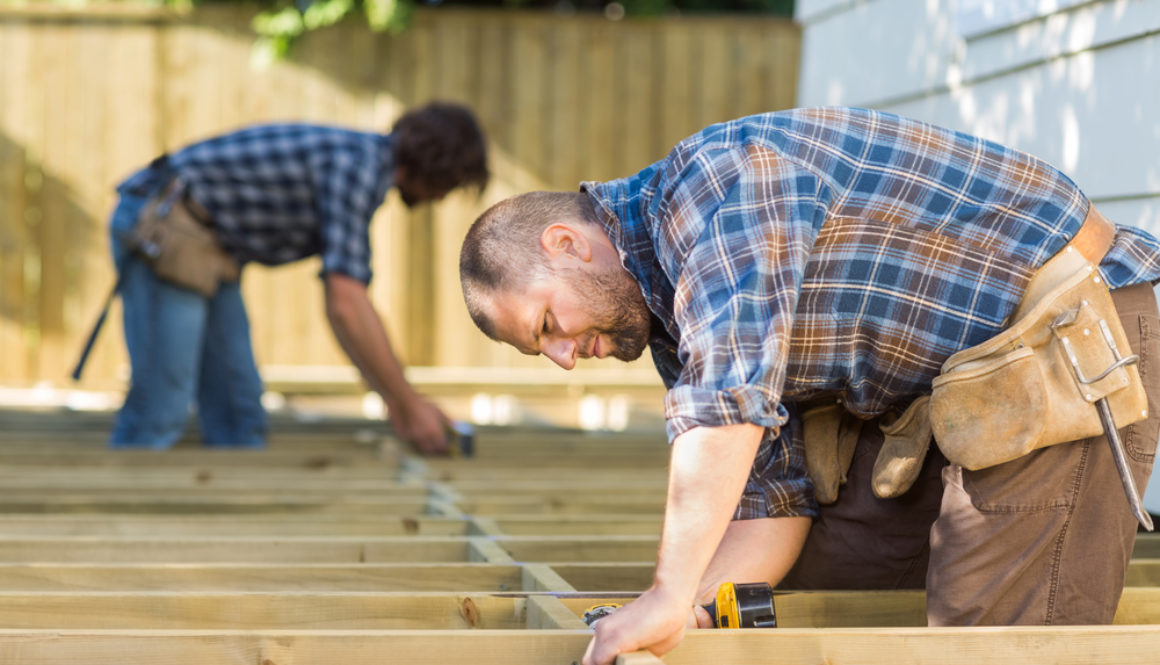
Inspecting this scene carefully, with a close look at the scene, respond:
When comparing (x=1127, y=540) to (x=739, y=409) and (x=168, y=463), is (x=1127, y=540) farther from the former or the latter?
(x=168, y=463)

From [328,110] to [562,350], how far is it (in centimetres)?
626

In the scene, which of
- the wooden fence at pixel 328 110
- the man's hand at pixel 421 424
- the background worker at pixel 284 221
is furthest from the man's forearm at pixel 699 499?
the wooden fence at pixel 328 110

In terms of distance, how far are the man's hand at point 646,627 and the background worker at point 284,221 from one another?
2633mm

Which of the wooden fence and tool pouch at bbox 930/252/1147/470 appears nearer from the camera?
tool pouch at bbox 930/252/1147/470

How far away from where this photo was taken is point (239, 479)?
12.5ft

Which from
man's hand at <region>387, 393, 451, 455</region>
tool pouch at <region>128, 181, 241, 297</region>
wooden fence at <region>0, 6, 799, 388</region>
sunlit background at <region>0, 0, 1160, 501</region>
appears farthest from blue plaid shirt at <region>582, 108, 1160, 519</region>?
wooden fence at <region>0, 6, 799, 388</region>

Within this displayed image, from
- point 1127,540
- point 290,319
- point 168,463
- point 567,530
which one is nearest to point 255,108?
point 290,319

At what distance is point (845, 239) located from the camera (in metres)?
1.90

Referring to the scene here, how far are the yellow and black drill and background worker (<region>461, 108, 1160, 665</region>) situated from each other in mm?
213

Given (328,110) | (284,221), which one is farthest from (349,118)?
(284,221)

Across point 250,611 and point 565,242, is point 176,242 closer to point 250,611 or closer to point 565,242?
point 250,611

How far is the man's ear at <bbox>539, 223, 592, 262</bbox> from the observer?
6.24ft

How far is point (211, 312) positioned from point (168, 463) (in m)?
0.88

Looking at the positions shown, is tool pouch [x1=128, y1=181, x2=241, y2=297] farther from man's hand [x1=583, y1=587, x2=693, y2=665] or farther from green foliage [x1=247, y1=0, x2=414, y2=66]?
green foliage [x1=247, y1=0, x2=414, y2=66]
